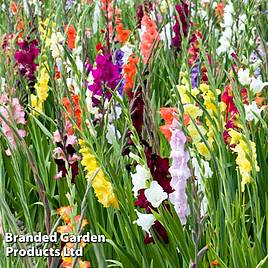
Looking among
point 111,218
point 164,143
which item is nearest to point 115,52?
point 164,143

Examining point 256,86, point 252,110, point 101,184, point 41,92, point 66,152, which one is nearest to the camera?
point 101,184

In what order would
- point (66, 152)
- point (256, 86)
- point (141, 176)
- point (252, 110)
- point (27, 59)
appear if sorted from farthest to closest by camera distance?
point (27, 59) → point (66, 152) → point (256, 86) → point (252, 110) → point (141, 176)

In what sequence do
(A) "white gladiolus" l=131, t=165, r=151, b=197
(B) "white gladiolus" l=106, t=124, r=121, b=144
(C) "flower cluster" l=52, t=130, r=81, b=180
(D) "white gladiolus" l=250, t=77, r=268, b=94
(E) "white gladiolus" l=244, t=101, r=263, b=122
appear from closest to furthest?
1. (A) "white gladiolus" l=131, t=165, r=151, b=197
2. (E) "white gladiolus" l=244, t=101, r=263, b=122
3. (D) "white gladiolus" l=250, t=77, r=268, b=94
4. (C) "flower cluster" l=52, t=130, r=81, b=180
5. (B) "white gladiolus" l=106, t=124, r=121, b=144

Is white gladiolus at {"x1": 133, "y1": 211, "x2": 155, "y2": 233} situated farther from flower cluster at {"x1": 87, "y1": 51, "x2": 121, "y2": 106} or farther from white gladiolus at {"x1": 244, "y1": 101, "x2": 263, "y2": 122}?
flower cluster at {"x1": 87, "y1": 51, "x2": 121, "y2": 106}

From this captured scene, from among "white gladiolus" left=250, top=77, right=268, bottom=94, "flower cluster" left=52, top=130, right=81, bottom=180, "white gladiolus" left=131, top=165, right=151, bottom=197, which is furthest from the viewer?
"flower cluster" left=52, top=130, right=81, bottom=180

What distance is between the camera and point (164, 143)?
279 cm

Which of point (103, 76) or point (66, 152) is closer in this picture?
point (66, 152)

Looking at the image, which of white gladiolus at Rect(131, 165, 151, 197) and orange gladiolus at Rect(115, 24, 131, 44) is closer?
white gladiolus at Rect(131, 165, 151, 197)

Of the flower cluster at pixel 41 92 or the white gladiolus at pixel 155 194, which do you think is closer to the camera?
the white gladiolus at pixel 155 194

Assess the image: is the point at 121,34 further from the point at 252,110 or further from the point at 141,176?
the point at 141,176

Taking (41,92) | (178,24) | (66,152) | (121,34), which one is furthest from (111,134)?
(178,24)

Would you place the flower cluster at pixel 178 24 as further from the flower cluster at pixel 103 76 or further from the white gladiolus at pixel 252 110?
the white gladiolus at pixel 252 110

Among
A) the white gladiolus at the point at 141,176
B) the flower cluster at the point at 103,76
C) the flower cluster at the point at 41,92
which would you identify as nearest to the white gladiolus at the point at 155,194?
the white gladiolus at the point at 141,176

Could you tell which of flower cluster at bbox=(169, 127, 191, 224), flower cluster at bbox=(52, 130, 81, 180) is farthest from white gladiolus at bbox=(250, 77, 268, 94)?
flower cluster at bbox=(52, 130, 81, 180)
